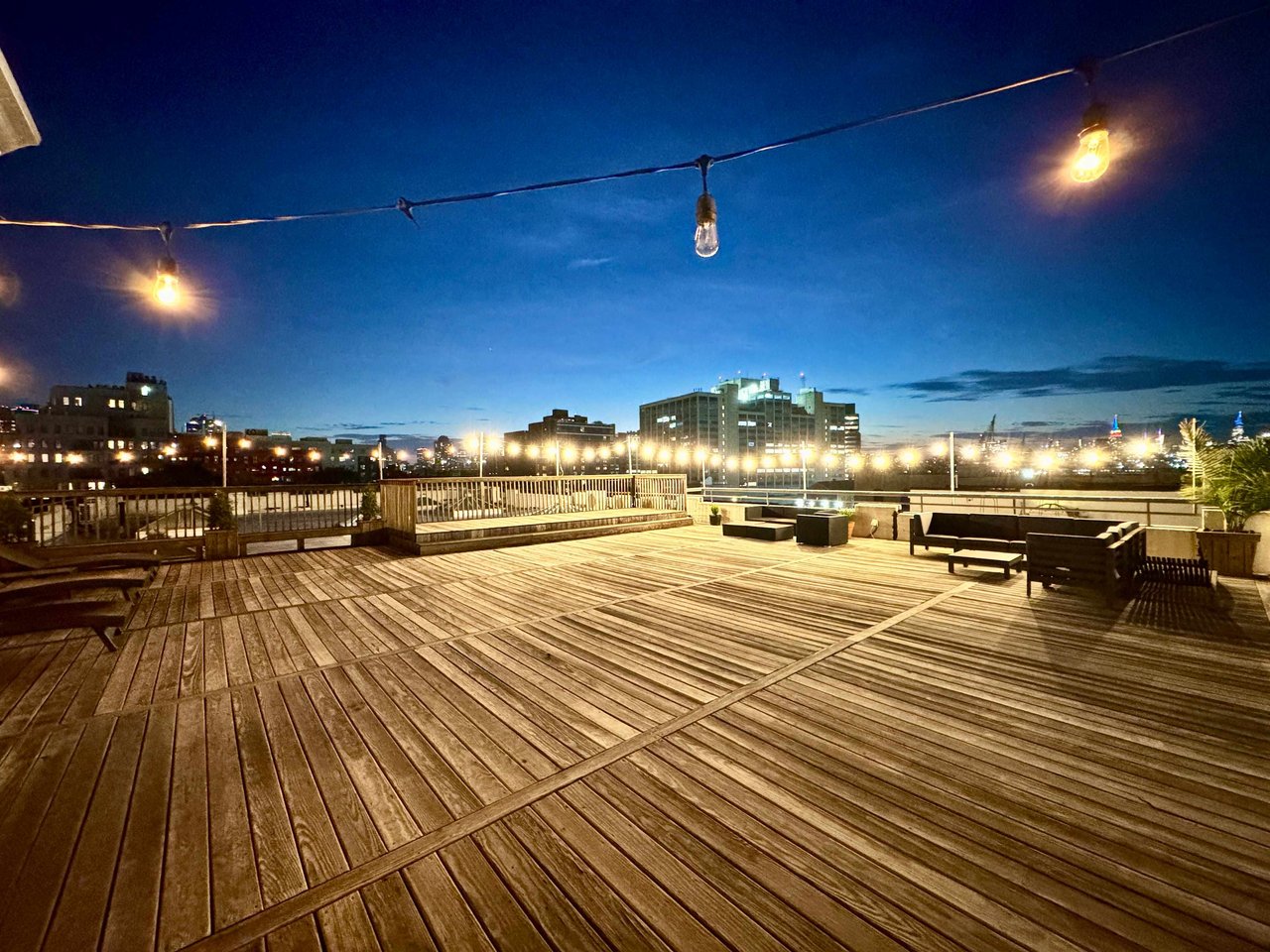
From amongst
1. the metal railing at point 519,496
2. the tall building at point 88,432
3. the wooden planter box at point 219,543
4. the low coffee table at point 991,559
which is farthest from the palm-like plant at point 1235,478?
the tall building at point 88,432

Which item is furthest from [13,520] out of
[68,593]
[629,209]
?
[629,209]

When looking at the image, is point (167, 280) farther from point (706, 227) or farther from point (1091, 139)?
point (1091, 139)

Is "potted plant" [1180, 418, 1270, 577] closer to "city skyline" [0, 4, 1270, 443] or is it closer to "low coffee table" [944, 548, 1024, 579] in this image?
"low coffee table" [944, 548, 1024, 579]

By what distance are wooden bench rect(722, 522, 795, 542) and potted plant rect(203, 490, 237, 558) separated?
30.5ft

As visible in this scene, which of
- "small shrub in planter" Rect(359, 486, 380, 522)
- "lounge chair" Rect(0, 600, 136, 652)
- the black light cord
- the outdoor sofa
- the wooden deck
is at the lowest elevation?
the wooden deck

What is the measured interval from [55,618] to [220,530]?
5478 millimetres

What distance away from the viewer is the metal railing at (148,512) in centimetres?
756

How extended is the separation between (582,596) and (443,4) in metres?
10.8

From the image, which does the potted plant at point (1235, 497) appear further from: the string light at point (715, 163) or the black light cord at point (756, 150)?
the black light cord at point (756, 150)

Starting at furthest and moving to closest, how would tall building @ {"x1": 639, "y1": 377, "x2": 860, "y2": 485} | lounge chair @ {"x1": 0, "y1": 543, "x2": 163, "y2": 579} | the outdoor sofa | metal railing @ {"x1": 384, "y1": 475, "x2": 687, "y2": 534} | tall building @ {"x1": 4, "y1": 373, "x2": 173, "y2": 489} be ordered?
tall building @ {"x1": 639, "y1": 377, "x2": 860, "y2": 485} < tall building @ {"x1": 4, "y1": 373, "x2": 173, "y2": 489} < metal railing @ {"x1": 384, "y1": 475, "x2": 687, "y2": 534} < lounge chair @ {"x1": 0, "y1": 543, "x2": 163, "y2": 579} < the outdoor sofa

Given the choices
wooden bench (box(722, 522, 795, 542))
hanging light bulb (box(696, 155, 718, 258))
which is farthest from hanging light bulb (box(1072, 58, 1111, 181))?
wooden bench (box(722, 522, 795, 542))

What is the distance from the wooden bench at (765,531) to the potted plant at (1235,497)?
5584 millimetres

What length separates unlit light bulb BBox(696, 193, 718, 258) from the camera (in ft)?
13.1

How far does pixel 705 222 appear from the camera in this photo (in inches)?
160
